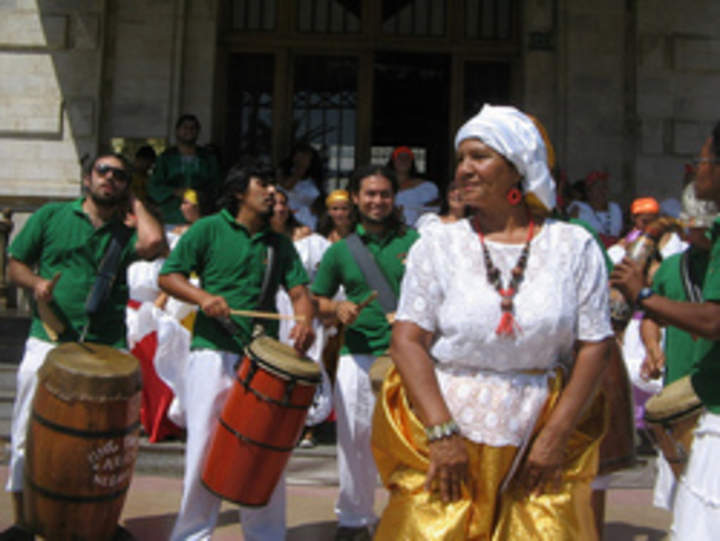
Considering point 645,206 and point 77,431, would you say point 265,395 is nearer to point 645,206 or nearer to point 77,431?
point 77,431

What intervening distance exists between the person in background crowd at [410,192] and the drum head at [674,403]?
5440 millimetres

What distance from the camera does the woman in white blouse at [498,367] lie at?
293 cm

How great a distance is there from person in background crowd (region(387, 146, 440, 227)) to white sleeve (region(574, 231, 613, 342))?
6158mm

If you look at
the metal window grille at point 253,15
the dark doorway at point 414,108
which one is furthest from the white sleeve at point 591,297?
the metal window grille at point 253,15

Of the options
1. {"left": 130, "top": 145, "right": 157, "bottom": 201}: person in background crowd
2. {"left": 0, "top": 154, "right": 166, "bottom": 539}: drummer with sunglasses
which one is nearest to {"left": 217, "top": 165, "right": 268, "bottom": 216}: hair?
{"left": 0, "top": 154, "right": 166, "bottom": 539}: drummer with sunglasses

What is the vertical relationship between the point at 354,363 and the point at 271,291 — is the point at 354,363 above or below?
below

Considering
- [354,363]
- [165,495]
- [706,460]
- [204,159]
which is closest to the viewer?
[706,460]

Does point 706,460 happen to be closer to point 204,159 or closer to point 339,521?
A: point 339,521

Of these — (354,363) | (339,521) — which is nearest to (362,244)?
(354,363)

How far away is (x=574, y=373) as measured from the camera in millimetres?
3025

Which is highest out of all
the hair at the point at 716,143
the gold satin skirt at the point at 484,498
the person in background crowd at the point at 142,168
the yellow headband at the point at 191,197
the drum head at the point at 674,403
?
the person in background crowd at the point at 142,168

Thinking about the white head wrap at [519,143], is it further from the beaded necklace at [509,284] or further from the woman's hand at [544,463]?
the woman's hand at [544,463]

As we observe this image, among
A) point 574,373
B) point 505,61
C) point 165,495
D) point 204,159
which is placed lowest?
point 165,495

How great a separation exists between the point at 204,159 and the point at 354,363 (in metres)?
4.92
